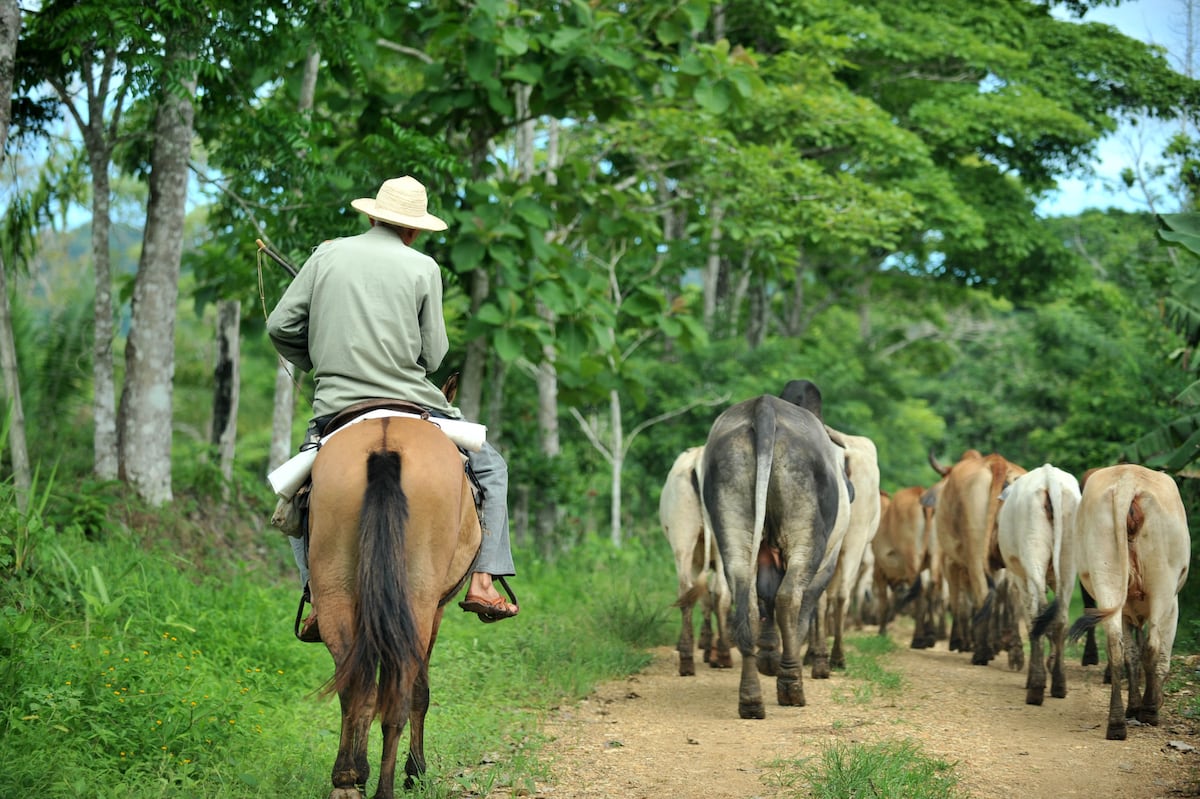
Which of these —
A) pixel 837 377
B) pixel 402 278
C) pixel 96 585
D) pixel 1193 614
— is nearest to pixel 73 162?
pixel 96 585

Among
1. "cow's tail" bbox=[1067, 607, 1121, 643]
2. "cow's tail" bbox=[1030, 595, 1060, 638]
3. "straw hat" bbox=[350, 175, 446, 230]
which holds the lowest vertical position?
"cow's tail" bbox=[1030, 595, 1060, 638]

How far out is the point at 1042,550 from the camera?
366 inches

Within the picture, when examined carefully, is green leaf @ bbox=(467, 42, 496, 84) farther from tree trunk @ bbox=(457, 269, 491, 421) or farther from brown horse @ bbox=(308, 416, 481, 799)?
brown horse @ bbox=(308, 416, 481, 799)

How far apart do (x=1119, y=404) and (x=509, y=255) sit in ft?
34.5

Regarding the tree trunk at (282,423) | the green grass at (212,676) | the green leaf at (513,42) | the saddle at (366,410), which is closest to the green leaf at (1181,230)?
the green grass at (212,676)

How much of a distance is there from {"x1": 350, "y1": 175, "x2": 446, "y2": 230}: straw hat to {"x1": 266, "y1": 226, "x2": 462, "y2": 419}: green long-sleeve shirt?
0.36 feet

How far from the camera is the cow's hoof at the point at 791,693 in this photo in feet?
26.5

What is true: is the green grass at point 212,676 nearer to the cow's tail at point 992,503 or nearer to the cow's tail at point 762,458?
the cow's tail at point 762,458

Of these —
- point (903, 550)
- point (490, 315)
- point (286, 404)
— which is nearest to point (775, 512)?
A: point (490, 315)

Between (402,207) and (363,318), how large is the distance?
0.62 meters

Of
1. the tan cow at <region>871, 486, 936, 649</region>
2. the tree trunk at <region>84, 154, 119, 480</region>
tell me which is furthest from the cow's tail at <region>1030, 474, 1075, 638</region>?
the tree trunk at <region>84, 154, 119, 480</region>

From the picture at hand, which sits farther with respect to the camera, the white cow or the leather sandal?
the white cow

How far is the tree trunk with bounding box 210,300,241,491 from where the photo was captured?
12945 mm

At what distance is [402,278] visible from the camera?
5582 mm
